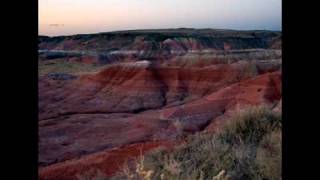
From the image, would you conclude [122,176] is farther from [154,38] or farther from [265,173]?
[154,38]

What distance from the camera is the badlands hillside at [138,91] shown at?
38.4ft

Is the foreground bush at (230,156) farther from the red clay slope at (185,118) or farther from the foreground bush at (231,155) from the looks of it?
the red clay slope at (185,118)

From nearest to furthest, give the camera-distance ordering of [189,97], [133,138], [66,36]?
[133,138]
[189,97]
[66,36]

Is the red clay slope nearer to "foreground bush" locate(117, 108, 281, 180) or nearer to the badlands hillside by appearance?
the badlands hillside

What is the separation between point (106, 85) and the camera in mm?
Result: 25094

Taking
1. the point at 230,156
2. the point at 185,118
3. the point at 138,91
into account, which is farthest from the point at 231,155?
the point at 138,91

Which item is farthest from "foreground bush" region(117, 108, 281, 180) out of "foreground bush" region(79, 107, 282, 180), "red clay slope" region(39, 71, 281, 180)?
"red clay slope" region(39, 71, 281, 180)

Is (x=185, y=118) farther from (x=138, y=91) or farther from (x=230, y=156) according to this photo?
(x=230, y=156)

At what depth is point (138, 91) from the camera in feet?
76.8

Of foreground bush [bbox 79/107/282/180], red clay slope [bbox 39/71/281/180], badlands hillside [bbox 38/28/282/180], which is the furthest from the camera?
badlands hillside [bbox 38/28/282/180]

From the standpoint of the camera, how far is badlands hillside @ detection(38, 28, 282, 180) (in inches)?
461

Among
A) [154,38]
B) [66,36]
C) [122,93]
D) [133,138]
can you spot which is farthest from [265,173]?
[66,36]

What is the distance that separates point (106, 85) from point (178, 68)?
14.2ft
